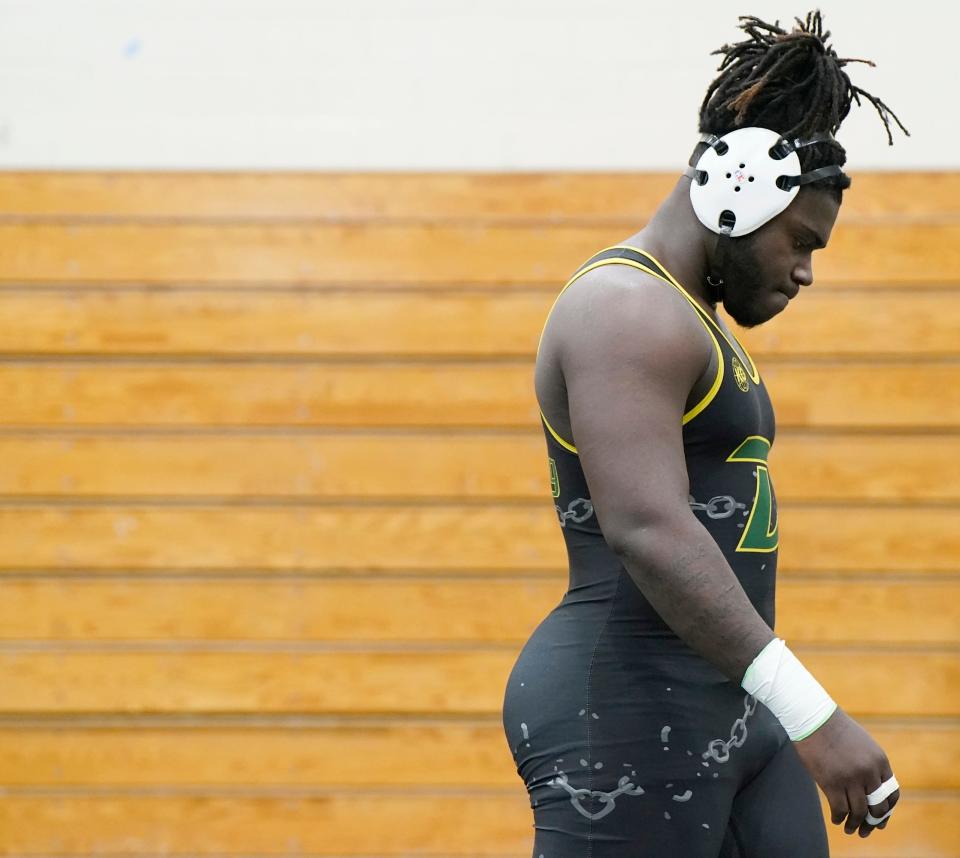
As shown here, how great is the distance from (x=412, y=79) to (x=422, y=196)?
34 centimetres

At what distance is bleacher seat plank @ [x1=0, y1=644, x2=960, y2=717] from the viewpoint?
4.03 m

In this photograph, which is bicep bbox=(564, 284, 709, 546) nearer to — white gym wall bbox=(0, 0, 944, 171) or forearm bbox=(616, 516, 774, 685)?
forearm bbox=(616, 516, 774, 685)

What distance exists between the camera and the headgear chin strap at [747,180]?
2.05 m

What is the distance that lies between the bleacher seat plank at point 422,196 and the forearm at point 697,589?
2.32m

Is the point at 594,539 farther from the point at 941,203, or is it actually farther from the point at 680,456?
the point at 941,203

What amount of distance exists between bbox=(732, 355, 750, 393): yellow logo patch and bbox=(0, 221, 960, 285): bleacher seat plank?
6.48 feet

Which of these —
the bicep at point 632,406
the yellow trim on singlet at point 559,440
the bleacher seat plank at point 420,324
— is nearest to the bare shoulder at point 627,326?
the bicep at point 632,406

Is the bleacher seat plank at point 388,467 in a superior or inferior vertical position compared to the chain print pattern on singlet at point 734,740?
inferior

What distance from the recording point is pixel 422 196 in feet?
13.3

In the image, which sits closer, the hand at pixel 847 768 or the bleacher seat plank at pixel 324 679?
the hand at pixel 847 768

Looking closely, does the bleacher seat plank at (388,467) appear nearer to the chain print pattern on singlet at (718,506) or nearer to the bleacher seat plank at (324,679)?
the bleacher seat plank at (324,679)

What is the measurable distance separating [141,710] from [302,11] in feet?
6.93

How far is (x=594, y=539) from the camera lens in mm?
2066

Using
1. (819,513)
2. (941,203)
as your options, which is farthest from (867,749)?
(941,203)
